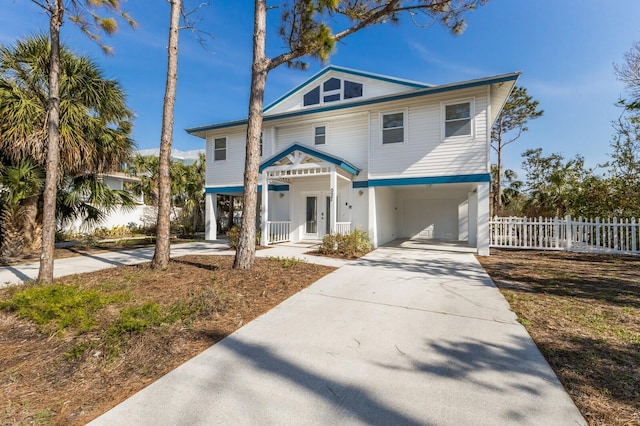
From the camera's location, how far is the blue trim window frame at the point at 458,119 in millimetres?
9758

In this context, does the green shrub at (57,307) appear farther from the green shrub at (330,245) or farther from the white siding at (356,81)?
the white siding at (356,81)

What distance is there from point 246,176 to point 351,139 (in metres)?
6.87

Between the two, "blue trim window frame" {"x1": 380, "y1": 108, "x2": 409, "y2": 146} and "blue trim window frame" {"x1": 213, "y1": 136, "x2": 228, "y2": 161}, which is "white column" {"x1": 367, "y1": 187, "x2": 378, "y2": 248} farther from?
"blue trim window frame" {"x1": 213, "y1": 136, "x2": 228, "y2": 161}

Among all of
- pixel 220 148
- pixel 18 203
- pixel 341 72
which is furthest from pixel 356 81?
pixel 18 203

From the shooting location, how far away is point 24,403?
2.26m

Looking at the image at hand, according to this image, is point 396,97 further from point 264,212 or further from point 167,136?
point 167,136

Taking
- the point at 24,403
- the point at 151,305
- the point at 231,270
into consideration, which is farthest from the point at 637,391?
the point at 231,270

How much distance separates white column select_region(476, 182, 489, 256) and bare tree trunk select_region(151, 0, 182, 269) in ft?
30.6

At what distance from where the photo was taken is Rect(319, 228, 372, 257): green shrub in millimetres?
9180

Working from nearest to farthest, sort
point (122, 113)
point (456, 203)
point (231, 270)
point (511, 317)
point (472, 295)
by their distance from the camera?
point (511, 317), point (472, 295), point (231, 270), point (122, 113), point (456, 203)

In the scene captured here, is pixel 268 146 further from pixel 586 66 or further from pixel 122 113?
pixel 586 66

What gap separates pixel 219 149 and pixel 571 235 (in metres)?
14.9

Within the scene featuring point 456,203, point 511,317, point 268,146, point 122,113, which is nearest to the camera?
point 511,317

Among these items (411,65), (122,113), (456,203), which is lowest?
(456,203)
